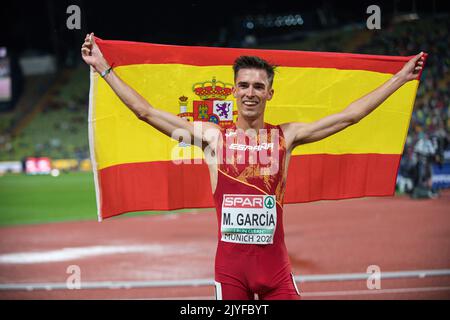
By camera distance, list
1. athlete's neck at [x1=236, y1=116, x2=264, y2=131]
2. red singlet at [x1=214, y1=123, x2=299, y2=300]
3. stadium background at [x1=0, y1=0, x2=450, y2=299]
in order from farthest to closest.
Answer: stadium background at [x1=0, y1=0, x2=450, y2=299], athlete's neck at [x1=236, y1=116, x2=264, y2=131], red singlet at [x1=214, y1=123, x2=299, y2=300]

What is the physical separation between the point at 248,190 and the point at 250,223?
0.70 feet

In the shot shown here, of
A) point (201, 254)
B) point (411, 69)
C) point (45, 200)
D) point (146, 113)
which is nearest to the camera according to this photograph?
point (146, 113)

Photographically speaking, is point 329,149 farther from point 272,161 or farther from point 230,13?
point 230,13

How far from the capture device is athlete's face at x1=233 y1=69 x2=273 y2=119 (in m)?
3.85

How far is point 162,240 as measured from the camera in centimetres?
1197

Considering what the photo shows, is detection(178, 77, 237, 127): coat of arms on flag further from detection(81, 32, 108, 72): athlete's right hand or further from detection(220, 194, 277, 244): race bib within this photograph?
detection(220, 194, 277, 244): race bib

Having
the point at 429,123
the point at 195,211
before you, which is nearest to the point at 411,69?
the point at 195,211

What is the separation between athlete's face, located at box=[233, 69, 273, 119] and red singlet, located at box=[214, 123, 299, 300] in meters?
0.19

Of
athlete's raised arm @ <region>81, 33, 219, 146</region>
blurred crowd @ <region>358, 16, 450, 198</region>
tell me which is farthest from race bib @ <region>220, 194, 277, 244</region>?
blurred crowd @ <region>358, 16, 450, 198</region>

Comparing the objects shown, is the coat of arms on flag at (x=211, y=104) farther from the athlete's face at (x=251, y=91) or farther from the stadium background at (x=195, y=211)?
the stadium background at (x=195, y=211)

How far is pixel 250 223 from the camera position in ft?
12.6

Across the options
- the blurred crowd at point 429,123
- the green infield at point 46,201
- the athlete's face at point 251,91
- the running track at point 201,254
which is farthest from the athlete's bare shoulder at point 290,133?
the green infield at point 46,201

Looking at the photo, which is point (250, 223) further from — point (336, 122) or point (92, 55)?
point (92, 55)

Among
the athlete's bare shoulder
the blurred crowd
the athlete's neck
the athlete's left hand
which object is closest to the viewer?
the athlete's neck
